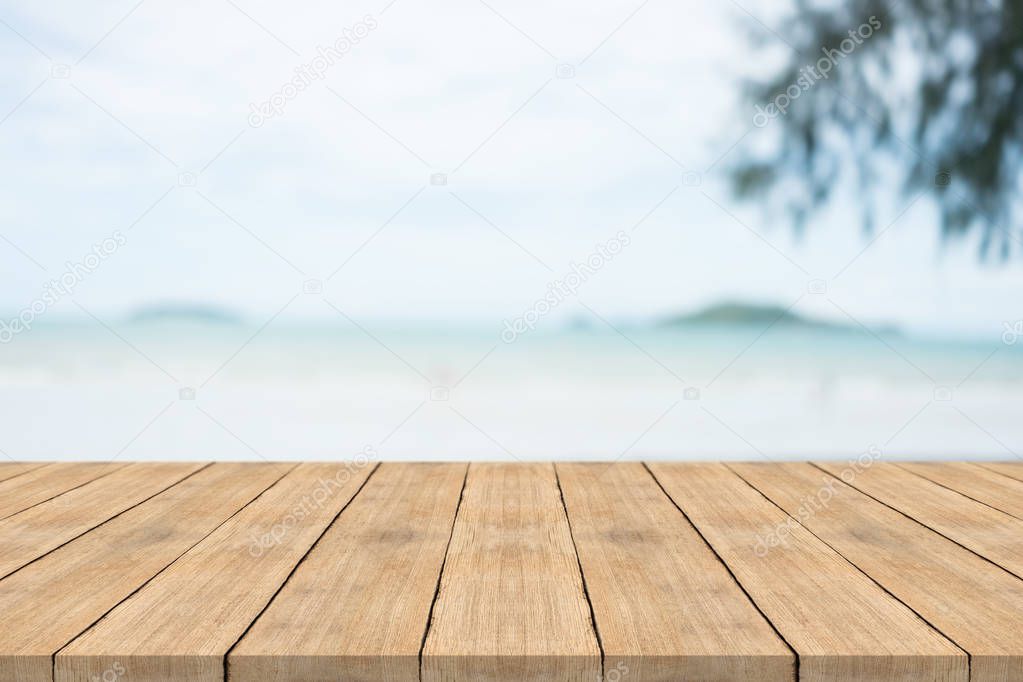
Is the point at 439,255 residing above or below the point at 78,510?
above

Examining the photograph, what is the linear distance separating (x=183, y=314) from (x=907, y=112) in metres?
2.35

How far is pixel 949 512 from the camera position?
138cm

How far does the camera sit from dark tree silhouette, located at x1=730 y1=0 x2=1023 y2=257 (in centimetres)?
247

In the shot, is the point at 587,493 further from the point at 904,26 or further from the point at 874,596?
the point at 904,26

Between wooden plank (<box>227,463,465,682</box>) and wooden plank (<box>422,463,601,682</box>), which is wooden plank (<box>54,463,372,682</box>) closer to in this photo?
wooden plank (<box>227,463,465,682</box>)

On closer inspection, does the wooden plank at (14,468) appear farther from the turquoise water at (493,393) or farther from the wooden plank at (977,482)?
the wooden plank at (977,482)

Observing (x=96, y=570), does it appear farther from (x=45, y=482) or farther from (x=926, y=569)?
(x=926, y=569)

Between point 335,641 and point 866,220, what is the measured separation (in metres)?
2.27

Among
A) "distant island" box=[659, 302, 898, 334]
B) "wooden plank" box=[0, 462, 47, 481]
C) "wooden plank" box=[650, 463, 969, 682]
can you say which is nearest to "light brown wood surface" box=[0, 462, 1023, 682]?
"wooden plank" box=[650, 463, 969, 682]

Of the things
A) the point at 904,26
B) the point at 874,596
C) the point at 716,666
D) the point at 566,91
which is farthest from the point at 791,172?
the point at 716,666

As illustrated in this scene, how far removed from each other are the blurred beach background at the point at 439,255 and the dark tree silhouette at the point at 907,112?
9 centimetres

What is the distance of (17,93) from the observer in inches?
98.4

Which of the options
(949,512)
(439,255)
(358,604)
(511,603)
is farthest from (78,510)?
(439,255)

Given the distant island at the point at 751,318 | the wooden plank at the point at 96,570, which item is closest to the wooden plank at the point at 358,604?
the wooden plank at the point at 96,570
